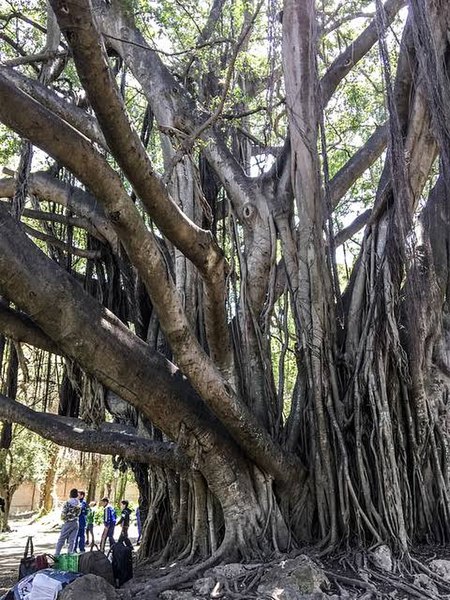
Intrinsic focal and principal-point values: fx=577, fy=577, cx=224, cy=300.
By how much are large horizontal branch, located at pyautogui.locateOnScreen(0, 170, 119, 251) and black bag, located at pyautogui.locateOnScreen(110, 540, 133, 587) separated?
2.40 meters

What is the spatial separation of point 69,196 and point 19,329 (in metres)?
2.07

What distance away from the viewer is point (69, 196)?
512cm

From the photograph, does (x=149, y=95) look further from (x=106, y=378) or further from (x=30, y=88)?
(x=106, y=378)

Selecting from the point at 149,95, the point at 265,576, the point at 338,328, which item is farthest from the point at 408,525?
the point at 149,95

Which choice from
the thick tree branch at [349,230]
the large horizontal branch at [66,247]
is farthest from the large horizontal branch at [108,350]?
the thick tree branch at [349,230]

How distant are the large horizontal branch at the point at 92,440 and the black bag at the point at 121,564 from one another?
58cm

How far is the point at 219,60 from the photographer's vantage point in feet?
17.7

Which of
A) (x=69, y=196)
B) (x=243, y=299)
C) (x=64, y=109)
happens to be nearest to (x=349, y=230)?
(x=243, y=299)

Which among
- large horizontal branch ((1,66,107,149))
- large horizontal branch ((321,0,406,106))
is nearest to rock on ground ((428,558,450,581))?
large horizontal branch ((321,0,406,106))

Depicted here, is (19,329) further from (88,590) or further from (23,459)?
(23,459)

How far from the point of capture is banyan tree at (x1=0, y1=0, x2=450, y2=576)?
115 inches

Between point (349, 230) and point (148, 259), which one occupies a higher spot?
point (349, 230)

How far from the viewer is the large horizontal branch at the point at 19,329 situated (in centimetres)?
333

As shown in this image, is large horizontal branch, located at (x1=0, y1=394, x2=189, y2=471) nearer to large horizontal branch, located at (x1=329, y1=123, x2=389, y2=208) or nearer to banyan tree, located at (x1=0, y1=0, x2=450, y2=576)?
banyan tree, located at (x1=0, y1=0, x2=450, y2=576)
